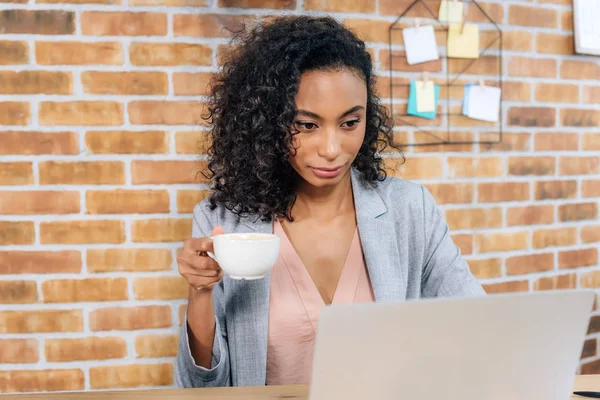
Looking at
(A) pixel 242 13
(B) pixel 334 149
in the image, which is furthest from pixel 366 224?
(A) pixel 242 13

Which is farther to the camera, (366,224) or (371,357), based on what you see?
(366,224)

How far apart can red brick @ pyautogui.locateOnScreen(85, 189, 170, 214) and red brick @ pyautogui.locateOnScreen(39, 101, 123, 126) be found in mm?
188

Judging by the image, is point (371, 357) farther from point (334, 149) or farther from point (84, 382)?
point (84, 382)

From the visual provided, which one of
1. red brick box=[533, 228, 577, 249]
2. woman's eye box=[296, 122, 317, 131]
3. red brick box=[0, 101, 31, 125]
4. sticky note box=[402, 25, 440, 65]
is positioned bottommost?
red brick box=[533, 228, 577, 249]

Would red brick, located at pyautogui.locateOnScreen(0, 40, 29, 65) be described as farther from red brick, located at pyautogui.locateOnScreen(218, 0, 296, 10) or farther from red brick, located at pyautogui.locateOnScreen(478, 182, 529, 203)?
red brick, located at pyautogui.locateOnScreen(478, 182, 529, 203)

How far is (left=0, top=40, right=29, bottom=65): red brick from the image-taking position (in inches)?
55.2

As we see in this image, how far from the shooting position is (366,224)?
1.26 m

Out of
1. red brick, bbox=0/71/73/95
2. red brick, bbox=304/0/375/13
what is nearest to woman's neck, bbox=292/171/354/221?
red brick, bbox=304/0/375/13

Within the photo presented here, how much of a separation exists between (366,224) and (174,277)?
22.9 inches

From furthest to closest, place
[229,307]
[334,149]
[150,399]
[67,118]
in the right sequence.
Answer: [67,118]
[229,307]
[334,149]
[150,399]

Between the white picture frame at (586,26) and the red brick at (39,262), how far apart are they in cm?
171

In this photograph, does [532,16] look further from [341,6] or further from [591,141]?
[341,6]

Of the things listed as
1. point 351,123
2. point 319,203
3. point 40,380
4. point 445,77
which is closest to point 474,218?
point 445,77

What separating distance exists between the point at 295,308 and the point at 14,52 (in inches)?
38.3
